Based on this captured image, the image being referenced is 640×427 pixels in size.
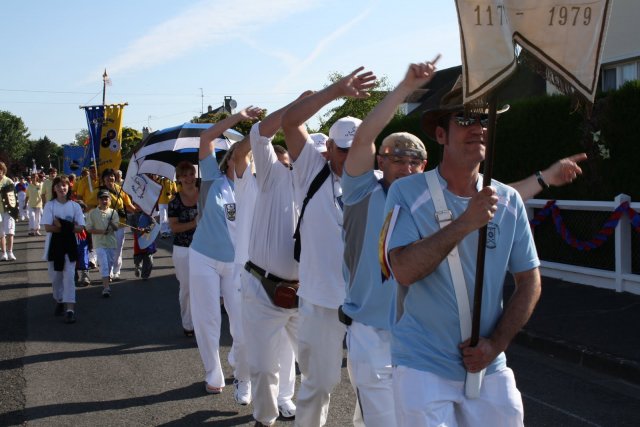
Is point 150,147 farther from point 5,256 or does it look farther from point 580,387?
point 5,256

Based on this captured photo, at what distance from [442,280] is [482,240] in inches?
8.8

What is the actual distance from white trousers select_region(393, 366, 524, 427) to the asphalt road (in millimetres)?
3070

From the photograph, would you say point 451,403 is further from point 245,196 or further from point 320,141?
point 245,196

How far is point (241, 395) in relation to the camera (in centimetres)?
660

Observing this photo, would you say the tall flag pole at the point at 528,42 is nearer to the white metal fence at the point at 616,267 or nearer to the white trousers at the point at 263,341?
the white trousers at the point at 263,341

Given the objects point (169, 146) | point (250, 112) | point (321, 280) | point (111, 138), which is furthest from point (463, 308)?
point (111, 138)

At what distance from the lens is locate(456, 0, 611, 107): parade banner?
2.75 m

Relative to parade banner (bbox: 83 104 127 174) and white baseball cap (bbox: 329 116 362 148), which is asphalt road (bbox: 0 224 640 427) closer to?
white baseball cap (bbox: 329 116 362 148)

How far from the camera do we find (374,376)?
4117mm

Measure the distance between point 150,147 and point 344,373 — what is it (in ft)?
13.4

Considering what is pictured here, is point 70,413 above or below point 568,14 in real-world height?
below

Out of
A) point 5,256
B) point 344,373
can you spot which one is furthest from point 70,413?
point 5,256

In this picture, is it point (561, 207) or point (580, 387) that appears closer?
point (580, 387)

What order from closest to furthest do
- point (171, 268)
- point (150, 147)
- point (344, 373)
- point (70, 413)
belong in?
point (70, 413)
point (344, 373)
point (150, 147)
point (171, 268)
